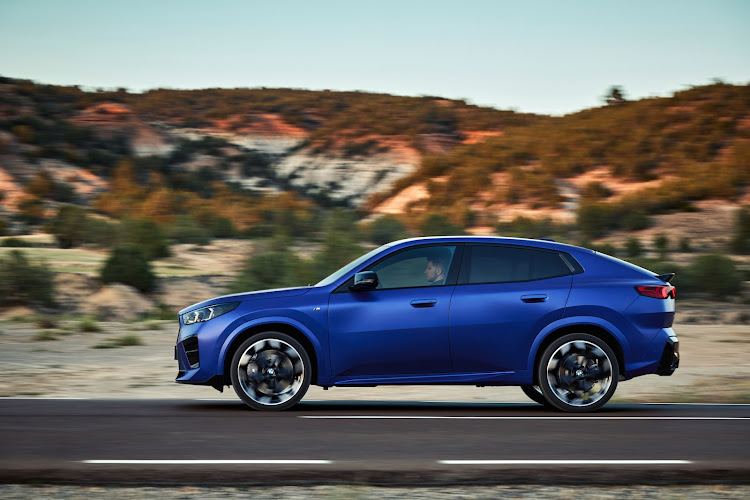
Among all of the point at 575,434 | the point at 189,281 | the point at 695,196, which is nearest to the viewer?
the point at 575,434

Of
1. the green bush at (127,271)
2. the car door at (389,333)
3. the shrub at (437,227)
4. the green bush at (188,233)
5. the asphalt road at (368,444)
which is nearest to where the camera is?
the asphalt road at (368,444)

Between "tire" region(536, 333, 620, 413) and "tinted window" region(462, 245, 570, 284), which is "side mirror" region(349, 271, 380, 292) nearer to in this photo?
"tinted window" region(462, 245, 570, 284)

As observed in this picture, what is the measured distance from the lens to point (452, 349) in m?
10.2

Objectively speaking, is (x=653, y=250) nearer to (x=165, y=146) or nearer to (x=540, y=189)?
(x=540, y=189)

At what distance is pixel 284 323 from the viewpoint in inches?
405

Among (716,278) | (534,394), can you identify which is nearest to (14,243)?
(716,278)

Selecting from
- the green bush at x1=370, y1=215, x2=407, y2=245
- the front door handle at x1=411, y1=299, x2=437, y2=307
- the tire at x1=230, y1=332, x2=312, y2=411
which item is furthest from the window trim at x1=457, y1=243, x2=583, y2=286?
the green bush at x1=370, y1=215, x2=407, y2=245

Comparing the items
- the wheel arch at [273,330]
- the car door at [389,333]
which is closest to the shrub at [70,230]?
the wheel arch at [273,330]

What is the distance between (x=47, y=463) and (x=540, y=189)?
54178mm

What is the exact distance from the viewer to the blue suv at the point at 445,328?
10.2 m

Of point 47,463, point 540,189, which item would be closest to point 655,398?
point 47,463

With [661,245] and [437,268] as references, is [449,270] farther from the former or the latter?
[661,245]

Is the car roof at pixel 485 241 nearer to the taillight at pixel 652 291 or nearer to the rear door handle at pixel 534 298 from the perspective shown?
the rear door handle at pixel 534 298

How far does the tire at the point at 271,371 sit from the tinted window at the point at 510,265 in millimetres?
1791
